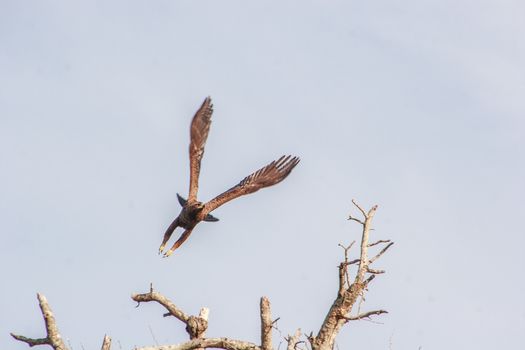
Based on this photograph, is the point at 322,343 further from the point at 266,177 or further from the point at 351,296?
the point at 266,177

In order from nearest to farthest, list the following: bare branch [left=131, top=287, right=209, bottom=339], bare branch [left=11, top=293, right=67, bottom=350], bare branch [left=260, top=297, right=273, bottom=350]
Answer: bare branch [left=11, top=293, right=67, bottom=350], bare branch [left=260, top=297, right=273, bottom=350], bare branch [left=131, top=287, right=209, bottom=339]

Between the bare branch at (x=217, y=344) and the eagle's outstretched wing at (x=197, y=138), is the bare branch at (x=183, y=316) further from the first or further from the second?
the eagle's outstretched wing at (x=197, y=138)

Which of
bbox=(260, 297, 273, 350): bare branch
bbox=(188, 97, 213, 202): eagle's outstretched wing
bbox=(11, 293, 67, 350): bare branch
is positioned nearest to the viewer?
bbox=(11, 293, 67, 350): bare branch

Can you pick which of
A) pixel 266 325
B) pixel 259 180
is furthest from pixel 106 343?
pixel 259 180

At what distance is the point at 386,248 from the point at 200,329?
2.65 metres

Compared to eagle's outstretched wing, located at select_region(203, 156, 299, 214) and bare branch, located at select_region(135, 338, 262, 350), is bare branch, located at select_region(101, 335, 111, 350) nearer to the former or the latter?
bare branch, located at select_region(135, 338, 262, 350)

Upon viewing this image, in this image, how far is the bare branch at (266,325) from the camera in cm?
1386

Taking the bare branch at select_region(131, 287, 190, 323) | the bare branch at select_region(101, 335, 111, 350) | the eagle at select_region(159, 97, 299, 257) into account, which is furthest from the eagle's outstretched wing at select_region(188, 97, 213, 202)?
the bare branch at select_region(101, 335, 111, 350)

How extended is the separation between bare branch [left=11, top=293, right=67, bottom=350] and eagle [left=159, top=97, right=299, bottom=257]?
4243 mm

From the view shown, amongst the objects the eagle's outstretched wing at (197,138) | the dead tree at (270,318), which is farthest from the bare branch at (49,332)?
the eagle's outstretched wing at (197,138)

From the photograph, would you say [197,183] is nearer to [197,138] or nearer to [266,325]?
[197,138]

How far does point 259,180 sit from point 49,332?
5.70 meters

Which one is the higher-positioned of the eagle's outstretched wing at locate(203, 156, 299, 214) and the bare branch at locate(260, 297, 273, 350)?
the eagle's outstretched wing at locate(203, 156, 299, 214)

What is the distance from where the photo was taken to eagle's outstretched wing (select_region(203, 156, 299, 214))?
18.1 meters
